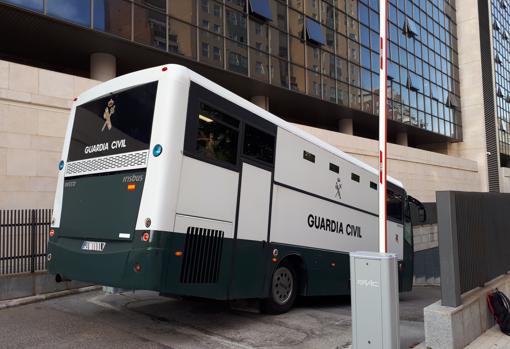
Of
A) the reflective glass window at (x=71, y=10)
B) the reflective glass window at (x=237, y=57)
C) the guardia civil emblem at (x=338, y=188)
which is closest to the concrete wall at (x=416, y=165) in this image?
the reflective glass window at (x=237, y=57)

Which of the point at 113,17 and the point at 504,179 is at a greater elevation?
the point at 113,17

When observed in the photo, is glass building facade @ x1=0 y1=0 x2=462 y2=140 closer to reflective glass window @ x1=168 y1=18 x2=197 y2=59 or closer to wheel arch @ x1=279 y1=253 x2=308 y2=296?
reflective glass window @ x1=168 y1=18 x2=197 y2=59

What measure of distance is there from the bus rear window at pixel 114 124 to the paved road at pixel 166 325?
2.38m

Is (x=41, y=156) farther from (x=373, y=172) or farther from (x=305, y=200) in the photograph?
(x=373, y=172)

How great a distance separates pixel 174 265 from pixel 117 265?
→ 69cm

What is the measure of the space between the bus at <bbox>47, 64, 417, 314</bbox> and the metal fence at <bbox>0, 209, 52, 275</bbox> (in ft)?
9.04

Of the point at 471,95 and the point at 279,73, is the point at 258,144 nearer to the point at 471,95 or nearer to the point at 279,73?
the point at 279,73

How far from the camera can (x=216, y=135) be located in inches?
247

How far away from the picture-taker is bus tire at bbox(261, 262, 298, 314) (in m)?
7.39

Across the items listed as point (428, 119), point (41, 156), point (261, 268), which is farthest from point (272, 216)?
point (428, 119)

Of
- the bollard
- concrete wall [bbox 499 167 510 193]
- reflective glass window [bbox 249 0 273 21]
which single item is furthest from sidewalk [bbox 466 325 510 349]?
concrete wall [bbox 499 167 510 193]

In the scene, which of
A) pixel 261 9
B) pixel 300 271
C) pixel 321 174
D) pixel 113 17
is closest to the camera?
pixel 300 271

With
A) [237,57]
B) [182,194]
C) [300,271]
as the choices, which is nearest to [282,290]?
[300,271]

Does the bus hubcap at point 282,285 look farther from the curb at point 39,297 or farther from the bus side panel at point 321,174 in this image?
the curb at point 39,297
